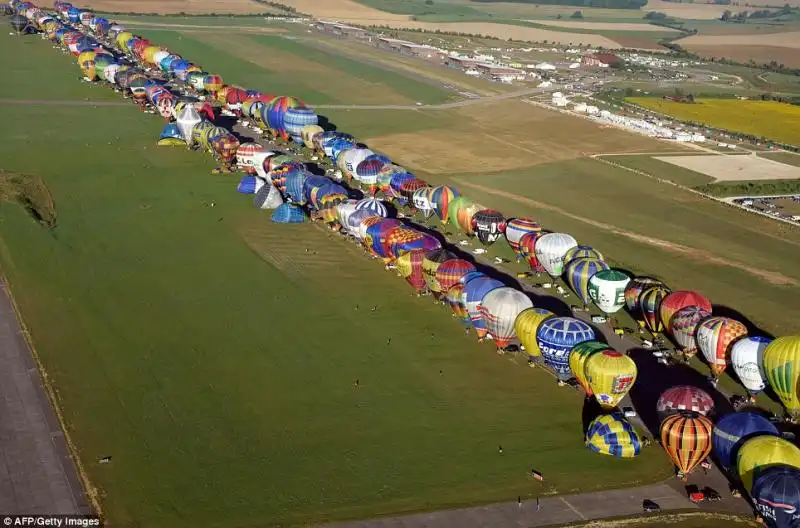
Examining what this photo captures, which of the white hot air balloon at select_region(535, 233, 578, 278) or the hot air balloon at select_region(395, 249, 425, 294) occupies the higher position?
the white hot air balloon at select_region(535, 233, 578, 278)

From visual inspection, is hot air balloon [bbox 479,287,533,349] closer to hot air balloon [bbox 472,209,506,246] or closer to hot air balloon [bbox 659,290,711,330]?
hot air balloon [bbox 659,290,711,330]

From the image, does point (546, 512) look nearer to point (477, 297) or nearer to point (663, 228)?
point (477, 297)

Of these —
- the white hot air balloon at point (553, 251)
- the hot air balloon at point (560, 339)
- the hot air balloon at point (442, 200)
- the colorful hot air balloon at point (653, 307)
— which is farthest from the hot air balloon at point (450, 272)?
the hot air balloon at point (442, 200)

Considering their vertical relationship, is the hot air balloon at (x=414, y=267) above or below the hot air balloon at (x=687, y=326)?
below

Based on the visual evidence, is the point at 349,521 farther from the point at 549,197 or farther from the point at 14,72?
the point at 14,72

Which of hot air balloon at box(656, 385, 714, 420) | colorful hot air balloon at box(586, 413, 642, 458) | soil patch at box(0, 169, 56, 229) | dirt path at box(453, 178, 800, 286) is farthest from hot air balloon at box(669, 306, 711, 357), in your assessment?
soil patch at box(0, 169, 56, 229)

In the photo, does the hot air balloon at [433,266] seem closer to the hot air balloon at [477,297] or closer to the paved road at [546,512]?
the hot air balloon at [477,297]

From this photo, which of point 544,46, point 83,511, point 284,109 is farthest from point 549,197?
point 544,46

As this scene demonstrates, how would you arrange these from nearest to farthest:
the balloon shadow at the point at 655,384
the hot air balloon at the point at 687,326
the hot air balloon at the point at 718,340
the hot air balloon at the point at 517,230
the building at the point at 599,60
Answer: the balloon shadow at the point at 655,384 → the hot air balloon at the point at 718,340 → the hot air balloon at the point at 687,326 → the hot air balloon at the point at 517,230 → the building at the point at 599,60
